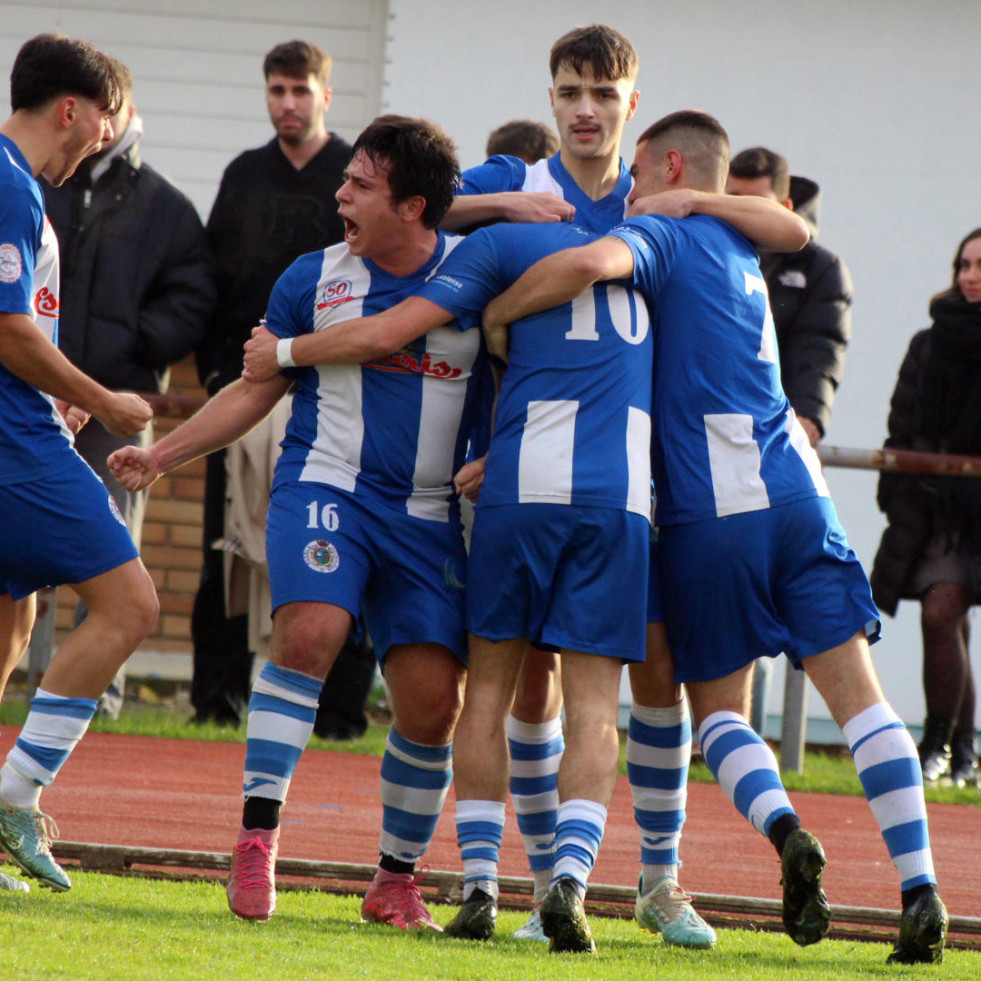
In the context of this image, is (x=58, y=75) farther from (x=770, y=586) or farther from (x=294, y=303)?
(x=770, y=586)

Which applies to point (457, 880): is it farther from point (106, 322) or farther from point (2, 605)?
point (106, 322)

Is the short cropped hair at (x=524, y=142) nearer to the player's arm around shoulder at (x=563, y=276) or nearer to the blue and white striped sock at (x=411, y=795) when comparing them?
the player's arm around shoulder at (x=563, y=276)

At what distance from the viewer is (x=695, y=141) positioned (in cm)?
471

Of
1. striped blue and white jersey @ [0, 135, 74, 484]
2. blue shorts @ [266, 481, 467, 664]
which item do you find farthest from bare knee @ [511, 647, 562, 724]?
striped blue and white jersey @ [0, 135, 74, 484]

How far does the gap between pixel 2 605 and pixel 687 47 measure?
818cm

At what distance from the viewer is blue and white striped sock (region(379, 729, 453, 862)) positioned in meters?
4.49

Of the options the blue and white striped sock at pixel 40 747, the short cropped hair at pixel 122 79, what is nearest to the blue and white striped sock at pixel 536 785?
the blue and white striped sock at pixel 40 747

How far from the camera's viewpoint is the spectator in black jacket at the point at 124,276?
24.7 feet

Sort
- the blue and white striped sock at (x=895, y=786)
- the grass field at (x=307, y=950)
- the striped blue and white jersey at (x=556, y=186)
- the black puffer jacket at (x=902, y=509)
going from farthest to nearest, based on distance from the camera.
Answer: the black puffer jacket at (x=902, y=509)
the striped blue and white jersey at (x=556, y=186)
the blue and white striped sock at (x=895, y=786)
the grass field at (x=307, y=950)

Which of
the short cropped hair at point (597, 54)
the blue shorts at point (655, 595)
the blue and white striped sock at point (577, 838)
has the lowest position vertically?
the blue and white striped sock at point (577, 838)

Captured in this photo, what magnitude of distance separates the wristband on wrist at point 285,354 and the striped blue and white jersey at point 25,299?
577 millimetres

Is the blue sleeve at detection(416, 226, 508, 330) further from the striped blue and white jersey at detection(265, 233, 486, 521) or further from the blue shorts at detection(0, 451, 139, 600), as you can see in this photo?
the blue shorts at detection(0, 451, 139, 600)

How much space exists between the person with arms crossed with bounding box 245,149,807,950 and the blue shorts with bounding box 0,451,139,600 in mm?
592

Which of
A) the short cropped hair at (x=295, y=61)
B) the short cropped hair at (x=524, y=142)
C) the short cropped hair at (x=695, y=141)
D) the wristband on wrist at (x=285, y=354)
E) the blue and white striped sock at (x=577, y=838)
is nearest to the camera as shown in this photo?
the blue and white striped sock at (x=577, y=838)
